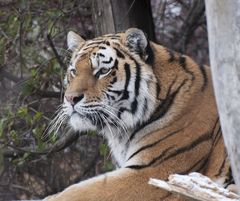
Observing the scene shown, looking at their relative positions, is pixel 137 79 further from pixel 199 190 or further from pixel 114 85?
pixel 199 190

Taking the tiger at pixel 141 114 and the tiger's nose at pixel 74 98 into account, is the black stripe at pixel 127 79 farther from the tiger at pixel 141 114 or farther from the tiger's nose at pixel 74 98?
the tiger's nose at pixel 74 98

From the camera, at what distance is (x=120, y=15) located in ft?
19.7

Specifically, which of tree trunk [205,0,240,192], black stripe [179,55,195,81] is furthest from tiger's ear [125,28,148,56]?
tree trunk [205,0,240,192]

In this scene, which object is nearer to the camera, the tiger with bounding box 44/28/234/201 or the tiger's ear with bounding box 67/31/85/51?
the tiger with bounding box 44/28/234/201

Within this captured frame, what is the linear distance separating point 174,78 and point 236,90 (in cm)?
132

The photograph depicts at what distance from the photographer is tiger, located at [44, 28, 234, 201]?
4778mm

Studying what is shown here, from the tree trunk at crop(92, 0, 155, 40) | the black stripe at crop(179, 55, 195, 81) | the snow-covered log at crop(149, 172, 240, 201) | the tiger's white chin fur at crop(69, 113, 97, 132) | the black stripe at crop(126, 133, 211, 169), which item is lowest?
the black stripe at crop(126, 133, 211, 169)

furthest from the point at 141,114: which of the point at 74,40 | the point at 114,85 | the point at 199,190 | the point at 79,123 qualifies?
the point at 199,190

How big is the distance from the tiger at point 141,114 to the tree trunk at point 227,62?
993 mm

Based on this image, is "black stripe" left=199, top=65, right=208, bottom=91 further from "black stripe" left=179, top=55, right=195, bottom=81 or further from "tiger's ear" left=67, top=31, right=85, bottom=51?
"tiger's ear" left=67, top=31, right=85, bottom=51

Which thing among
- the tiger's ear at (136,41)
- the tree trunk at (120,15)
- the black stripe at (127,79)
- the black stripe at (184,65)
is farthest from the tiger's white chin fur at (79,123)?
the tree trunk at (120,15)

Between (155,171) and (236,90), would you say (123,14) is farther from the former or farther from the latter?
(236,90)

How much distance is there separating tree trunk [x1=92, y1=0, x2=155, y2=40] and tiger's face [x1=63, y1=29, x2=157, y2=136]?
0.95 m

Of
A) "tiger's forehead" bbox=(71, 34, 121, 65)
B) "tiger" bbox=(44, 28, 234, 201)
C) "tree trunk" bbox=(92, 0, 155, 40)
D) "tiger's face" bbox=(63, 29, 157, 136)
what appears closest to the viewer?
"tiger" bbox=(44, 28, 234, 201)
